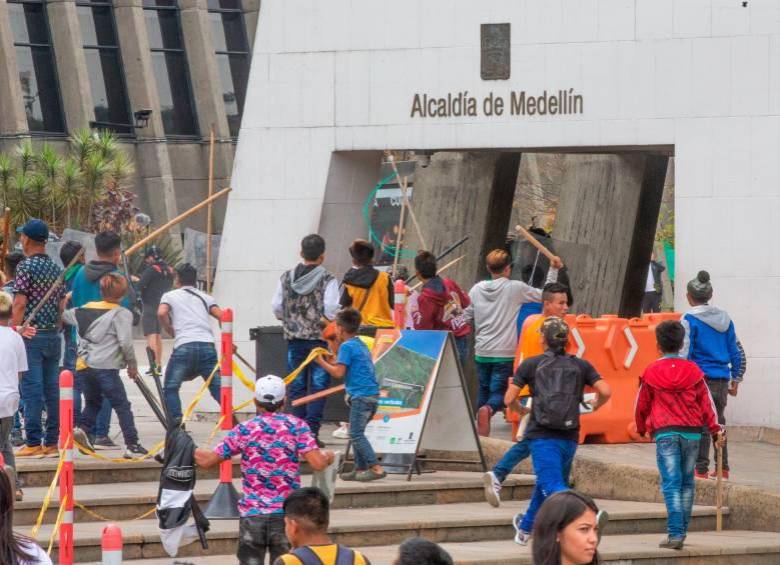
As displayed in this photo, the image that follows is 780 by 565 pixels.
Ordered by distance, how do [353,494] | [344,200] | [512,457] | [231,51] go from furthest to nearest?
[231,51] → [344,200] → [353,494] → [512,457]

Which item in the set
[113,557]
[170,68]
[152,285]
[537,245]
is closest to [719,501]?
[537,245]

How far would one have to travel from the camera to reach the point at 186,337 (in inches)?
577

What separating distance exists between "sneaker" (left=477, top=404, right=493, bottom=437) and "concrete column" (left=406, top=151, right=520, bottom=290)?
15.5 ft

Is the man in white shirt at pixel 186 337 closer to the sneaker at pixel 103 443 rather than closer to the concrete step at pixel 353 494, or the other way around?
the sneaker at pixel 103 443

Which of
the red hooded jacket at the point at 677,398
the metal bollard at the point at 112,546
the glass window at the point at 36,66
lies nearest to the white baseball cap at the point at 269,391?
the metal bollard at the point at 112,546

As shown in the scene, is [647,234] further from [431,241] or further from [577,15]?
[577,15]

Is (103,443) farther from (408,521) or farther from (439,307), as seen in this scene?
(408,521)

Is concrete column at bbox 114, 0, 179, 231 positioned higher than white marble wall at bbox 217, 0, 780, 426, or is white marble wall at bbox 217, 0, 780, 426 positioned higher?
white marble wall at bbox 217, 0, 780, 426

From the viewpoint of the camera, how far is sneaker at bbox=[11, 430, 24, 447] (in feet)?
49.1

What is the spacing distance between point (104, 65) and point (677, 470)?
39280mm

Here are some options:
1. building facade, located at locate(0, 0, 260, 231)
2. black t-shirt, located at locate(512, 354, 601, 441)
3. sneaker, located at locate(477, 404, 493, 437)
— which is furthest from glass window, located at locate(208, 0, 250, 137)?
black t-shirt, located at locate(512, 354, 601, 441)

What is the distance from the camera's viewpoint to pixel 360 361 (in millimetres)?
13703

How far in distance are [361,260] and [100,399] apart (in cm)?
259

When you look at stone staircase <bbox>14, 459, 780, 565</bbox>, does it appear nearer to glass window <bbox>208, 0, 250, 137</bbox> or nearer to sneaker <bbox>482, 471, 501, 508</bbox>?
sneaker <bbox>482, 471, 501, 508</bbox>
